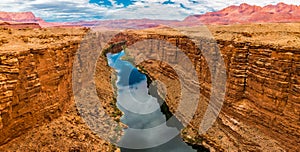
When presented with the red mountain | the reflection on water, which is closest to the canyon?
the reflection on water

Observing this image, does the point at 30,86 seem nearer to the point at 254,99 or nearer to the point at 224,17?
the point at 254,99

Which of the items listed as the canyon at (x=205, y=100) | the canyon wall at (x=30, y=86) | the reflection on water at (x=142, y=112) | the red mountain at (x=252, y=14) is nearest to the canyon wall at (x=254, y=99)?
the canyon at (x=205, y=100)

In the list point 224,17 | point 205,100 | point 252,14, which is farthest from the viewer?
point 224,17

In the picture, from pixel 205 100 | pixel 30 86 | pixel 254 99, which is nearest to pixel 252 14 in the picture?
pixel 205 100

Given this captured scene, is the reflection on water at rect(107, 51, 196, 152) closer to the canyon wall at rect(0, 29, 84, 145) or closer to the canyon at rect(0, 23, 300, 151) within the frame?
the canyon at rect(0, 23, 300, 151)

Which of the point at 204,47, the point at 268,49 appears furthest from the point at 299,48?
the point at 204,47

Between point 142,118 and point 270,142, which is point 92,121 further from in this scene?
point 270,142

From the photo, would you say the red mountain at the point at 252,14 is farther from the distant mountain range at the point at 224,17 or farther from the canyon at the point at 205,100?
the canyon at the point at 205,100
